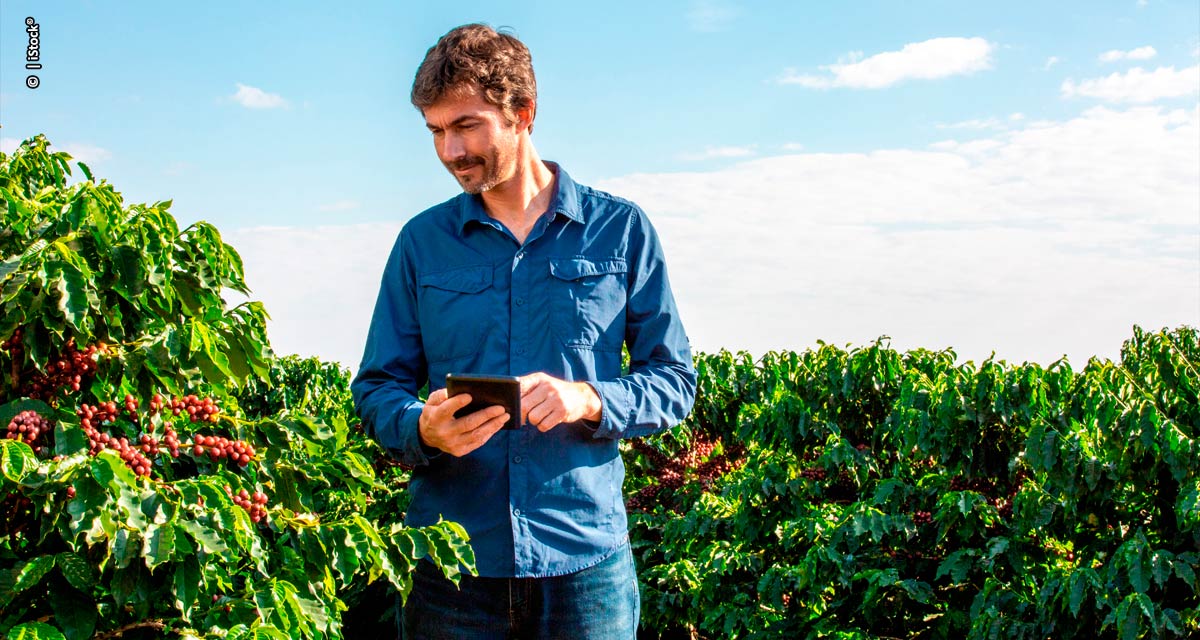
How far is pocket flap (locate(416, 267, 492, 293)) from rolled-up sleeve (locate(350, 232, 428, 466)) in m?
0.11

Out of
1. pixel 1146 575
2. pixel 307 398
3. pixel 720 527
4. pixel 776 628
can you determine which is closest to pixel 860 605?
pixel 776 628

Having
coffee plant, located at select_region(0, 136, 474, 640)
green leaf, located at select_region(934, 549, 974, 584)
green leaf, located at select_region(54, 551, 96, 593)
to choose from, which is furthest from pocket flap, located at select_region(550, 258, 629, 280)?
green leaf, located at select_region(934, 549, 974, 584)

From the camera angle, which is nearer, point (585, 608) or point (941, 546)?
point (585, 608)

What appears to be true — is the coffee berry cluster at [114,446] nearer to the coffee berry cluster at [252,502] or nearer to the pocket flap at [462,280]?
the coffee berry cluster at [252,502]

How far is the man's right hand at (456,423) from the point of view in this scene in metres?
2.41

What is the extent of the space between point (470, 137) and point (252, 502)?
1.36 meters

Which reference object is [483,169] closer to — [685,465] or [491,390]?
[491,390]

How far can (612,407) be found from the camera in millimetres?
2604

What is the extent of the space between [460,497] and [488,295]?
0.50 metres

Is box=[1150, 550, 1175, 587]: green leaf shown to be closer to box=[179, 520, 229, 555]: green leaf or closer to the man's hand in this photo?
the man's hand

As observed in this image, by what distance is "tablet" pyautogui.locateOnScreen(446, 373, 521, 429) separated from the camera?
236 cm

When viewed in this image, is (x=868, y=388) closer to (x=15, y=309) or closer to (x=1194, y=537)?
(x=1194, y=537)

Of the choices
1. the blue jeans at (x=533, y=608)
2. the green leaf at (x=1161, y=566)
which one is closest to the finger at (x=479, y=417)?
the blue jeans at (x=533, y=608)

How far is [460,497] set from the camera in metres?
2.79
